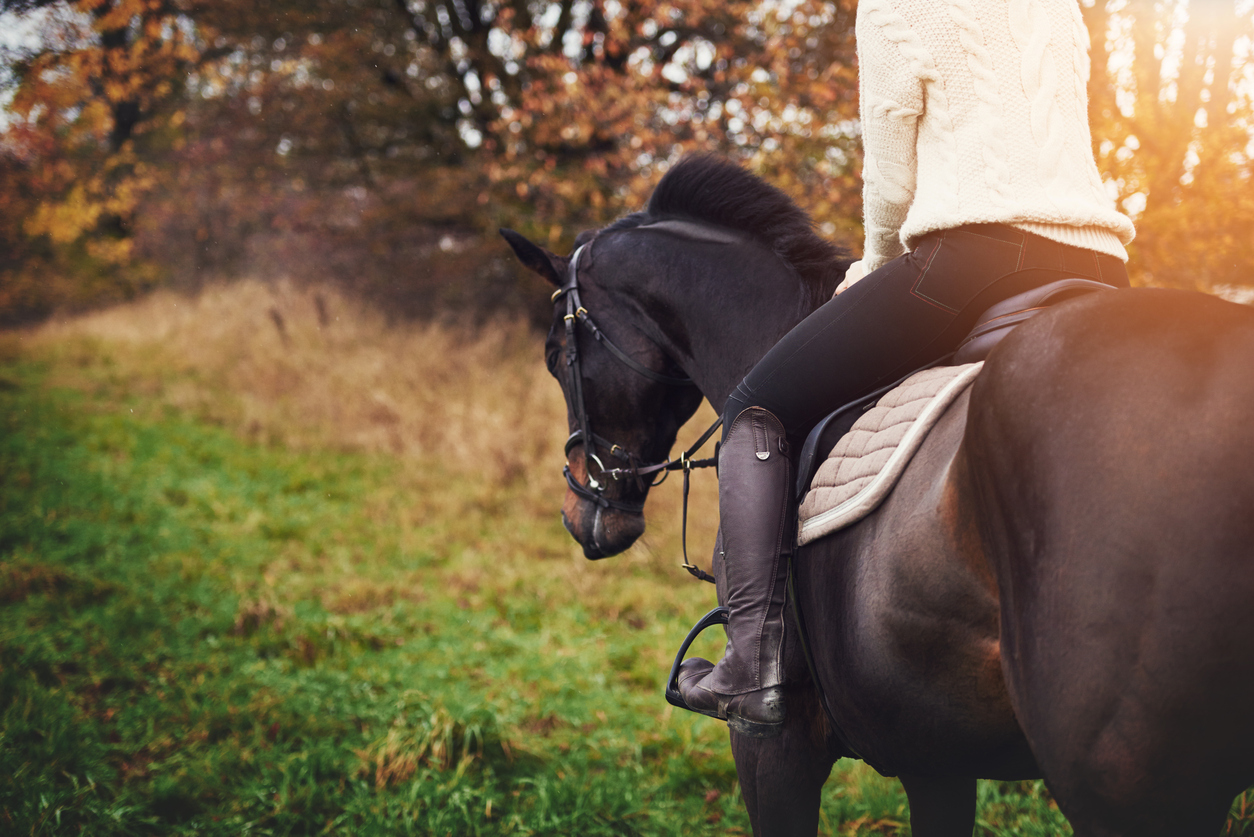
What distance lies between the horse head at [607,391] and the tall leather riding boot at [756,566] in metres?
0.70

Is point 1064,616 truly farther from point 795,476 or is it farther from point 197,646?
point 197,646

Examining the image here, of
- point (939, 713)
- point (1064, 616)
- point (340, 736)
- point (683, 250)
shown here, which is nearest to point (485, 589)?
point (340, 736)

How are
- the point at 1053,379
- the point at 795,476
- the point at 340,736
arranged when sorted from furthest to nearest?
the point at 340,736 → the point at 795,476 → the point at 1053,379

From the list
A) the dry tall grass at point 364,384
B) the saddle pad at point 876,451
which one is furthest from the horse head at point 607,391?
the dry tall grass at point 364,384

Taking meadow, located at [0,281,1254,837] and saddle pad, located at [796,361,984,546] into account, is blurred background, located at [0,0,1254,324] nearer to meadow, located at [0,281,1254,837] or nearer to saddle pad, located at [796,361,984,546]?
meadow, located at [0,281,1254,837]

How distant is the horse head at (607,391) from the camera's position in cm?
248

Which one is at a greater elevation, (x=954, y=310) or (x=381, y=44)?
(x=381, y=44)

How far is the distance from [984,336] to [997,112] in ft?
1.51

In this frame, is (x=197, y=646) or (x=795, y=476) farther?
(x=197, y=646)

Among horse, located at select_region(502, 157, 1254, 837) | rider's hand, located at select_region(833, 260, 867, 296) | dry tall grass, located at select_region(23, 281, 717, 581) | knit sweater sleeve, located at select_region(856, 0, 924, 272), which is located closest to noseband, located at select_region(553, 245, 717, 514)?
rider's hand, located at select_region(833, 260, 867, 296)

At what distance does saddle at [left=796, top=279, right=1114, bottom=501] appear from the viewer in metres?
1.42

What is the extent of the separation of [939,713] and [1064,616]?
41 cm

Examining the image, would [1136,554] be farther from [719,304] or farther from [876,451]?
[719,304]

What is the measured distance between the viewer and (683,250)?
7.64 ft
